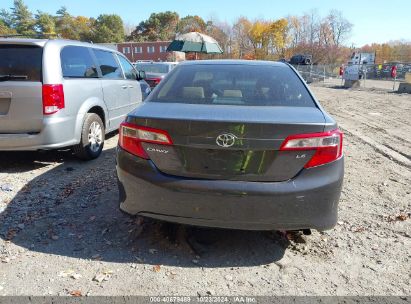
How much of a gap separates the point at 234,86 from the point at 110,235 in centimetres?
176

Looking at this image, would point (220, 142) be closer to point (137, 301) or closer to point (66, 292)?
point (137, 301)

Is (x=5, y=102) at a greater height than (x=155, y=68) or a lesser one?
lesser

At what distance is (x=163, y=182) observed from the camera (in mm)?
2693

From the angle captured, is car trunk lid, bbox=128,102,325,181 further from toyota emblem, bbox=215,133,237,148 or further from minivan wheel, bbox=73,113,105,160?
minivan wheel, bbox=73,113,105,160

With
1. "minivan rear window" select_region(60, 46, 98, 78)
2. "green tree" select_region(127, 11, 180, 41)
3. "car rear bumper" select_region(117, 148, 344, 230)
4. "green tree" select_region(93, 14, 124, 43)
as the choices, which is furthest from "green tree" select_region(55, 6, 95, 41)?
"car rear bumper" select_region(117, 148, 344, 230)

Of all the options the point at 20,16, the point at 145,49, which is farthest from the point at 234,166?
the point at 20,16

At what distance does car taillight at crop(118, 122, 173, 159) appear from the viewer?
2.69m

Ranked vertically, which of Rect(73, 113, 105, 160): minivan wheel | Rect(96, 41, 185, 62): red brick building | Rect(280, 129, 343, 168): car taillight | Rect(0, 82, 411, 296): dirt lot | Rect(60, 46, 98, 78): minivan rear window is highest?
Rect(96, 41, 185, 62): red brick building

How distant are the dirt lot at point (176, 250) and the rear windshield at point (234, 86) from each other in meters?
1.20

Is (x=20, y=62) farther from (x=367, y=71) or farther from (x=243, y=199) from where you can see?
(x=367, y=71)

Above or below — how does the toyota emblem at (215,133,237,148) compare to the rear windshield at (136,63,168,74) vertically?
below

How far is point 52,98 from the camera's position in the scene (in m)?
4.72

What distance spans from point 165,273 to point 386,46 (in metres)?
96.6

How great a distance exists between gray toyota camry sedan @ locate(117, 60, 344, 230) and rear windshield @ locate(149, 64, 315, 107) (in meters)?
0.27
